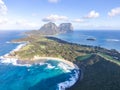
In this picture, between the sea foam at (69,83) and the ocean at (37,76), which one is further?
the ocean at (37,76)

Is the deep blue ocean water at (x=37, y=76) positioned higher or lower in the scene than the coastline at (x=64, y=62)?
lower

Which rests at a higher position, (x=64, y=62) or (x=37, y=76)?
(x=64, y=62)

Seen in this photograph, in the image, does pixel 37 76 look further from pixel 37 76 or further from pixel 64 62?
pixel 64 62

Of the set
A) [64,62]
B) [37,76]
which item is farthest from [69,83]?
[64,62]

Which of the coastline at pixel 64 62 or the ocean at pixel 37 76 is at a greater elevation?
the coastline at pixel 64 62

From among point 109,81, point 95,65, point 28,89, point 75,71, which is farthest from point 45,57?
point 109,81

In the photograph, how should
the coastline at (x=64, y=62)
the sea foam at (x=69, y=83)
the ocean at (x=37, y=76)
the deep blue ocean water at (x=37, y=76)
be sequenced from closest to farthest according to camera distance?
the sea foam at (x=69, y=83) → the coastline at (x=64, y=62) → the ocean at (x=37, y=76) → the deep blue ocean water at (x=37, y=76)

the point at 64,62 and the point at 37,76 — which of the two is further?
the point at 64,62

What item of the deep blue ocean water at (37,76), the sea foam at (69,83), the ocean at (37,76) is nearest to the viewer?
the sea foam at (69,83)
